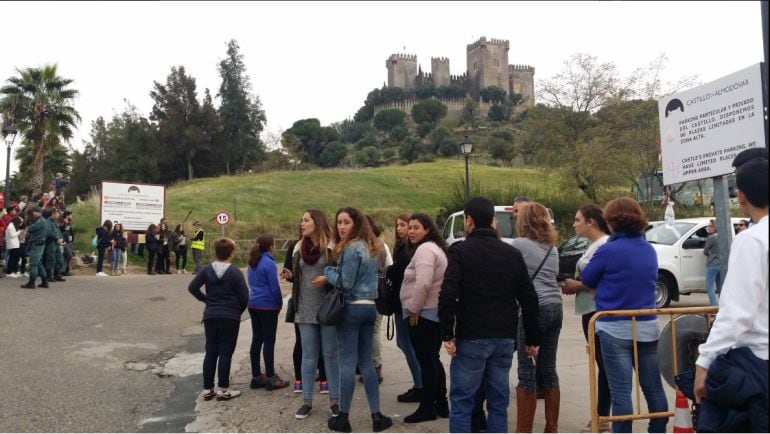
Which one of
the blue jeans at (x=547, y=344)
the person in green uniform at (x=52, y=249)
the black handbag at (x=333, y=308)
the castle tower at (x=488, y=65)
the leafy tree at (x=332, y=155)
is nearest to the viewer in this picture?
the blue jeans at (x=547, y=344)

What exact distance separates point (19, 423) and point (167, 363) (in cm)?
264

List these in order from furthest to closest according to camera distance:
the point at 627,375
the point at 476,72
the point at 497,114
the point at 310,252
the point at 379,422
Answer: the point at 476,72 → the point at 497,114 → the point at 310,252 → the point at 379,422 → the point at 627,375

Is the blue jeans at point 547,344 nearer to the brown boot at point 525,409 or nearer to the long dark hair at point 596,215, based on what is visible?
the brown boot at point 525,409

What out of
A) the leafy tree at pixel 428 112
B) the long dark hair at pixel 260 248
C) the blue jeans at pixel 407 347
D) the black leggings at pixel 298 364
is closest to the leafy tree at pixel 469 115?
the leafy tree at pixel 428 112

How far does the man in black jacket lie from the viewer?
3947 mm

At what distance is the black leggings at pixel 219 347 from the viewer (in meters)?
5.88

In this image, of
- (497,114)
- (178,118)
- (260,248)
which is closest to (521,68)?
(497,114)

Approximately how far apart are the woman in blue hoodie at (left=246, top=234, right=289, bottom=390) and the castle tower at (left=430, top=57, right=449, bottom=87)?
126 metres

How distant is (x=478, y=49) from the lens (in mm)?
125188

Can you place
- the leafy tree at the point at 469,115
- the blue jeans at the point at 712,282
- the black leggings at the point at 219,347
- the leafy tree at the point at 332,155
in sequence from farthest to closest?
the leafy tree at the point at 469,115 < the leafy tree at the point at 332,155 < the blue jeans at the point at 712,282 < the black leggings at the point at 219,347

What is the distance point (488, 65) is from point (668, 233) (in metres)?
120

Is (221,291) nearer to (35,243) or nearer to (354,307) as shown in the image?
(354,307)

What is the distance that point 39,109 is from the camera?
944 inches

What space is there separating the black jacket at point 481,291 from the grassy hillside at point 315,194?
20.1 metres
